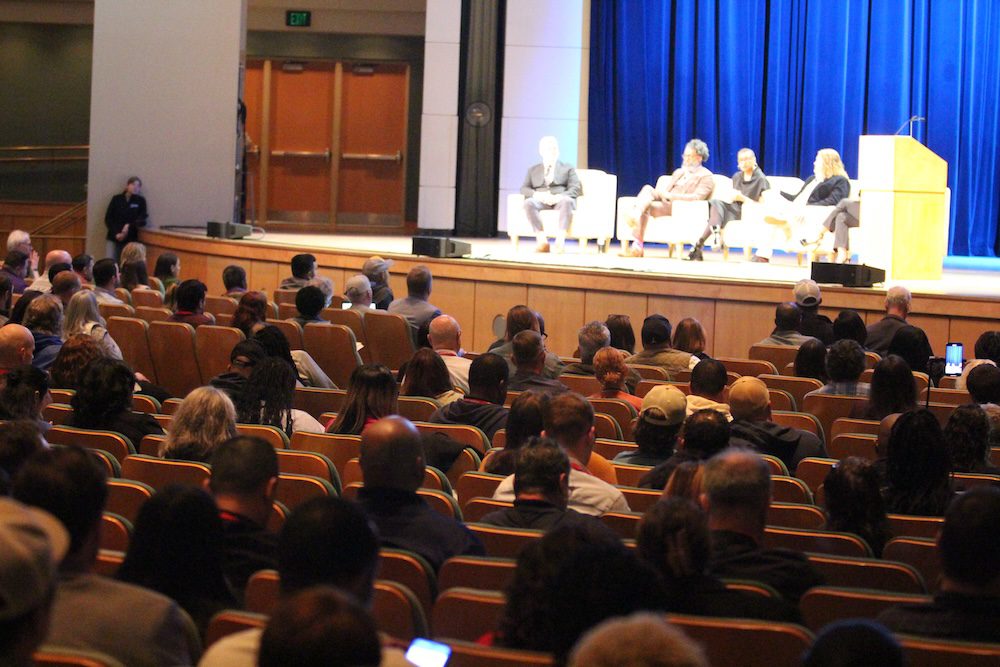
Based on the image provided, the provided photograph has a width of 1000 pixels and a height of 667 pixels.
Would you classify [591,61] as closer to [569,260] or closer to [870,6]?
[870,6]

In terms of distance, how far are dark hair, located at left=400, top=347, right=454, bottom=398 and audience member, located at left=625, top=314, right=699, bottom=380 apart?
1539 mm

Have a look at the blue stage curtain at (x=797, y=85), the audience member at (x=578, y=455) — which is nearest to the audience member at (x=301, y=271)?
the audience member at (x=578, y=455)

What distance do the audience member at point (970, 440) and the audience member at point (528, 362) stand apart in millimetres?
1784

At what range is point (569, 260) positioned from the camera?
10555 millimetres

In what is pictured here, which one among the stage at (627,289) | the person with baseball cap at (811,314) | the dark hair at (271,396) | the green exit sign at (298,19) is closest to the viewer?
the dark hair at (271,396)

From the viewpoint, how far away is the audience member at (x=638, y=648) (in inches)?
51.4

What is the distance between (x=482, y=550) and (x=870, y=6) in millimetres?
11852

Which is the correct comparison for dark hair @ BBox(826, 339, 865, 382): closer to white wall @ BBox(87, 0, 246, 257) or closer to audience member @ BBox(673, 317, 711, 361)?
audience member @ BBox(673, 317, 711, 361)

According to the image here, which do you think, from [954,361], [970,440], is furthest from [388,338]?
[970,440]

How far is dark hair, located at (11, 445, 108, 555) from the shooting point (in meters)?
2.25

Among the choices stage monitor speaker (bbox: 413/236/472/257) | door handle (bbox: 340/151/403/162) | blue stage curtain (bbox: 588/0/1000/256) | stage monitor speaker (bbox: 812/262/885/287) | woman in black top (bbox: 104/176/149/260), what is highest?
blue stage curtain (bbox: 588/0/1000/256)

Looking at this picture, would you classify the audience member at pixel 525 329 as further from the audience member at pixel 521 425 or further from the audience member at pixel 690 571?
the audience member at pixel 690 571

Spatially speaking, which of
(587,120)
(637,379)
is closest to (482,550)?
(637,379)

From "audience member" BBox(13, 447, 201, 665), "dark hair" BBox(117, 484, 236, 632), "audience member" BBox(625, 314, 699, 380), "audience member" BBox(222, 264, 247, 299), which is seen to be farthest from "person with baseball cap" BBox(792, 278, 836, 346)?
"audience member" BBox(13, 447, 201, 665)
